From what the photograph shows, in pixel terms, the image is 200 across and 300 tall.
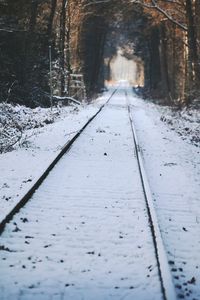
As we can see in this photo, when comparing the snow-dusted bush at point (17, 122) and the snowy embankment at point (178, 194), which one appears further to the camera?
the snow-dusted bush at point (17, 122)

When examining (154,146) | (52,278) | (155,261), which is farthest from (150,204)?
(154,146)

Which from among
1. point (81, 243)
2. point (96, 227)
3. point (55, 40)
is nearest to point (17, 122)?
point (96, 227)

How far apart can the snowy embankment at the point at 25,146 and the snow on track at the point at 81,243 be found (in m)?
0.40

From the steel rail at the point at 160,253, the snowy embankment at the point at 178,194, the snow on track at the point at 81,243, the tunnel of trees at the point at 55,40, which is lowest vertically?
the snowy embankment at the point at 178,194

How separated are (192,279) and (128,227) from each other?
159 centimetres

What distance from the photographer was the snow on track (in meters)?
4.48

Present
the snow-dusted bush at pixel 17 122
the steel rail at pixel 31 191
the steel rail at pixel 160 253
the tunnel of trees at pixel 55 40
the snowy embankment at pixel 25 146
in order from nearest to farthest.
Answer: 1. the steel rail at pixel 160 253
2. the steel rail at pixel 31 191
3. the snowy embankment at pixel 25 146
4. the snow-dusted bush at pixel 17 122
5. the tunnel of trees at pixel 55 40

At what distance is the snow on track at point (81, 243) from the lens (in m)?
4.48

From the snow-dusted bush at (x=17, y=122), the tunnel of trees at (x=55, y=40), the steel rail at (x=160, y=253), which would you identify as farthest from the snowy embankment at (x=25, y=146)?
the steel rail at (x=160, y=253)

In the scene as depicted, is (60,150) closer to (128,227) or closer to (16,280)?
(128,227)

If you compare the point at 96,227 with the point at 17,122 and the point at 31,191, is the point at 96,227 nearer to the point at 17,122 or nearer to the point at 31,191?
the point at 31,191

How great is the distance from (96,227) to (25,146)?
22.8ft

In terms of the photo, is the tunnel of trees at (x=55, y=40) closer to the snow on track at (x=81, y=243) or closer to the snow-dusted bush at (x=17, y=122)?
the snow-dusted bush at (x=17, y=122)

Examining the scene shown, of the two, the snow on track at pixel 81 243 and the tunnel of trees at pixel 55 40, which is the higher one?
the tunnel of trees at pixel 55 40
